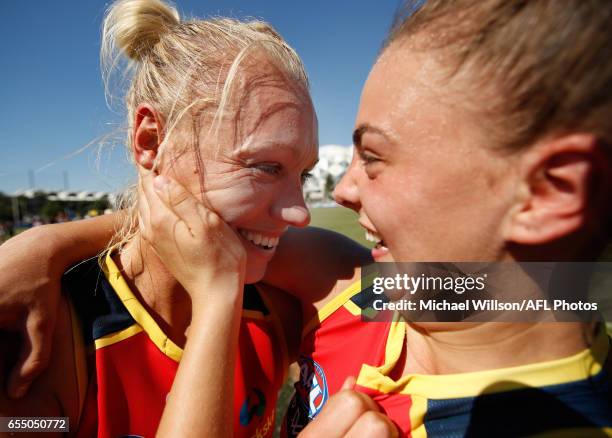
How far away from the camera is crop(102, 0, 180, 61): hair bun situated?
1799 millimetres

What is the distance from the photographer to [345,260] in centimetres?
194

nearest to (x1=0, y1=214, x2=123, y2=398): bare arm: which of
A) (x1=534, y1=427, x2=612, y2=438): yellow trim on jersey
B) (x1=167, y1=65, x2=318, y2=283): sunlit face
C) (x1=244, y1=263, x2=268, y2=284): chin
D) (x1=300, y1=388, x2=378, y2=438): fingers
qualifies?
(x1=167, y1=65, x2=318, y2=283): sunlit face

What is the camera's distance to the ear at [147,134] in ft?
5.51

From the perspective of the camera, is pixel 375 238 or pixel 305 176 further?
pixel 305 176

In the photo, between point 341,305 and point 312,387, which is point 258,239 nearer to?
point 341,305

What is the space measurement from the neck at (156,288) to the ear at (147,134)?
0.43m

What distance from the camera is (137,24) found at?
1.81 meters

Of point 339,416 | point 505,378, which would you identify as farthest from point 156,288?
point 505,378

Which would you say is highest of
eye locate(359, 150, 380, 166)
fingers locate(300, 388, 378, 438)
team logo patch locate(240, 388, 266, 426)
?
eye locate(359, 150, 380, 166)

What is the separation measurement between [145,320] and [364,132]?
129 cm

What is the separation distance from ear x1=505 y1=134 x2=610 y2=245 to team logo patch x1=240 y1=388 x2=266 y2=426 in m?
1.40

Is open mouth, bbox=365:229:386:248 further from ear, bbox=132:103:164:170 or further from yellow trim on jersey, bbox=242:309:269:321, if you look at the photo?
ear, bbox=132:103:164:170

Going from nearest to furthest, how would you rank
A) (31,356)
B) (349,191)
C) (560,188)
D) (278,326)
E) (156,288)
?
(560,188) < (31,356) < (349,191) < (156,288) < (278,326)

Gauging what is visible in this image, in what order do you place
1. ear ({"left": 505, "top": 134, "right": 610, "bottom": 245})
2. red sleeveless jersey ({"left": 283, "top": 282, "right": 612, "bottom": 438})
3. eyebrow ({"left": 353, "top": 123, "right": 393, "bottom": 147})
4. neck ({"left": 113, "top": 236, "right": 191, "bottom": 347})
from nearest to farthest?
ear ({"left": 505, "top": 134, "right": 610, "bottom": 245}), red sleeveless jersey ({"left": 283, "top": 282, "right": 612, "bottom": 438}), eyebrow ({"left": 353, "top": 123, "right": 393, "bottom": 147}), neck ({"left": 113, "top": 236, "right": 191, "bottom": 347})
